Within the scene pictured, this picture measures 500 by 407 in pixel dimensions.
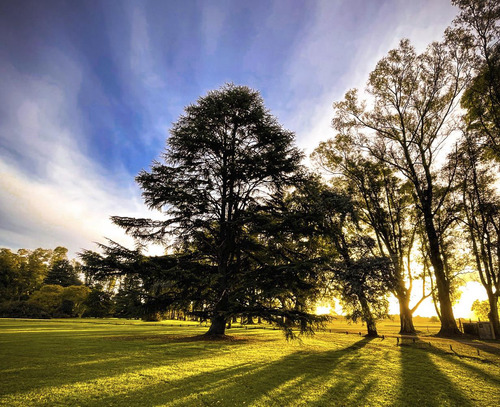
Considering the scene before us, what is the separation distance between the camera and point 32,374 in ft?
20.2

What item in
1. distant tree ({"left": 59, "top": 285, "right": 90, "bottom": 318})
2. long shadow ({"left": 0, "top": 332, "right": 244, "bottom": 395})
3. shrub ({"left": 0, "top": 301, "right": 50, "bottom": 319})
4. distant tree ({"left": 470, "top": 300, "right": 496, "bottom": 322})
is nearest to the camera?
long shadow ({"left": 0, "top": 332, "right": 244, "bottom": 395})

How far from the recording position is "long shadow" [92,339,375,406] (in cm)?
488

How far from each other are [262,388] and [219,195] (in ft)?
37.0

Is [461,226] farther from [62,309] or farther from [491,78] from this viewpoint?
[62,309]

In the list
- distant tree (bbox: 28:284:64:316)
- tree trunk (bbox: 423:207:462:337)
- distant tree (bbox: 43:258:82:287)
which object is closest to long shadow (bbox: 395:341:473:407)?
tree trunk (bbox: 423:207:462:337)

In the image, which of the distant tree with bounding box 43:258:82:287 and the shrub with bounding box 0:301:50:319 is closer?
the shrub with bounding box 0:301:50:319

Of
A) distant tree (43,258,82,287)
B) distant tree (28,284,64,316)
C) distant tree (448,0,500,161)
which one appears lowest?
distant tree (28,284,64,316)

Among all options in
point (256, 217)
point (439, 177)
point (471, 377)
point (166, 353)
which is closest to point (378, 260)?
point (471, 377)

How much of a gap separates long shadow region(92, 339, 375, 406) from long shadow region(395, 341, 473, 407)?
815mm

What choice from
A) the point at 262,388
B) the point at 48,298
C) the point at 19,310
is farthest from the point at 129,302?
the point at 19,310

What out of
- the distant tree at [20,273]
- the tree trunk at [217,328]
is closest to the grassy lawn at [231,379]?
the tree trunk at [217,328]

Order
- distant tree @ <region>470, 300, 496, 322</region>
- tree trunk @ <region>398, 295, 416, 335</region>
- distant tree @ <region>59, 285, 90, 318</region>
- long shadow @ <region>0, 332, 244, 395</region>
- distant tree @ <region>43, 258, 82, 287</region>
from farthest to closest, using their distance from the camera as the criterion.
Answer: distant tree @ <region>43, 258, 82, 287</region>
distant tree @ <region>59, 285, 90, 318</region>
distant tree @ <region>470, 300, 496, 322</region>
tree trunk @ <region>398, 295, 416, 335</region>
long shadow @ <region>0, 332, 244, 395</region>

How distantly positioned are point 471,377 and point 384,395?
404 centimetres

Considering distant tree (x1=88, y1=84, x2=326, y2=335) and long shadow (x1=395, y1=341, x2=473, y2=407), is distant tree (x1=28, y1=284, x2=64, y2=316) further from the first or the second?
long shadow (x1=395, y1=341, x2=473, y2=407)
